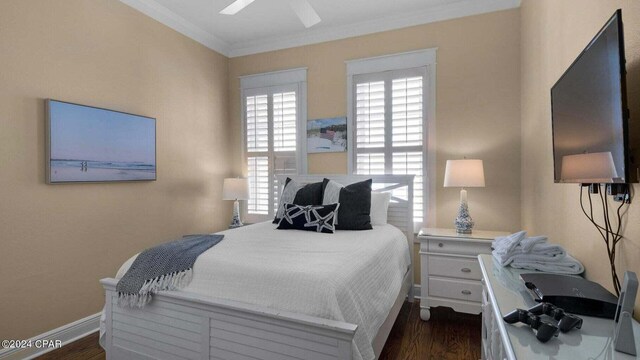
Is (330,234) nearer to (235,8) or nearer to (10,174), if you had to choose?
(235,8)

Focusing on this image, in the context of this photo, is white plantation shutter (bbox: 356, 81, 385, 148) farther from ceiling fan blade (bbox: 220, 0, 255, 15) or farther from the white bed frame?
the white bed frame

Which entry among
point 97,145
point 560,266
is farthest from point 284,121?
point 560,266

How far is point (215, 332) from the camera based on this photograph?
1675mm

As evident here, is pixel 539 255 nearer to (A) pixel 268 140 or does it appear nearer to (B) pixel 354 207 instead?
(B) pixel 354 207

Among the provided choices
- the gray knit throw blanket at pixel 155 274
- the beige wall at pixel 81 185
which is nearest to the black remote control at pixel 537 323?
the gray knit throw blanket at pixel 155 274

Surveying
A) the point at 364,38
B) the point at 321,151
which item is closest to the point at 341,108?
the point at 321,151

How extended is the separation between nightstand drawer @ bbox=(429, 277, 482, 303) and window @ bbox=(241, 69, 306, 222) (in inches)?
75.0

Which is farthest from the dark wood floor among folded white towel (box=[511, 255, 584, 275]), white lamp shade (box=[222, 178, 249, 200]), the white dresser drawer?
white lamp shade (box=[222, 178, 249, 200])

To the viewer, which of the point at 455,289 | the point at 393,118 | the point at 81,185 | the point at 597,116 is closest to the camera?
the point at 597,116

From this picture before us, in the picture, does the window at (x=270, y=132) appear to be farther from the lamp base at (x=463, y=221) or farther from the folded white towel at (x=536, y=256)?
the folded white towel at (x=536, y=256)

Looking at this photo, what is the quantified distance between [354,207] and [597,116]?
196cm

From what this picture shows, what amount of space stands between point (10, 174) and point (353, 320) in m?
2.44

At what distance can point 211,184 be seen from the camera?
4.04 metres

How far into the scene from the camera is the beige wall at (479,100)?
3053 mm
